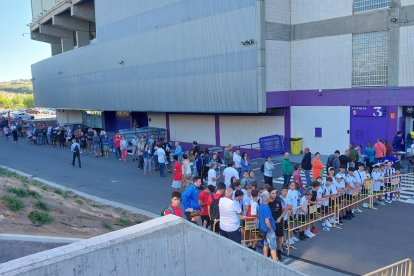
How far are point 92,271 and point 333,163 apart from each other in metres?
12.8

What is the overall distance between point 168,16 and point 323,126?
46.4 feet

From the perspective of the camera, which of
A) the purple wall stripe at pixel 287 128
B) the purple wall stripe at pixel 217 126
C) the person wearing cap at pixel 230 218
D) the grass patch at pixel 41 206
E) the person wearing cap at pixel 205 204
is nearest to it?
the person wearing cap at pixel 230 218

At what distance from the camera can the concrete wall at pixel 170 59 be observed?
2456cm

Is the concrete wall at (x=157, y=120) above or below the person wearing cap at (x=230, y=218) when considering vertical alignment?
above

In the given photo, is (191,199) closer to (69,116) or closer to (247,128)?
(247,128)

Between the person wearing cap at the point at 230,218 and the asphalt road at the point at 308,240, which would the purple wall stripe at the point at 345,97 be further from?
the person wearing cap at the point at 230,218

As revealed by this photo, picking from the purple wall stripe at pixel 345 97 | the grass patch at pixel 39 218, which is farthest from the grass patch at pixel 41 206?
the purple wall stripe at pixel 345 97

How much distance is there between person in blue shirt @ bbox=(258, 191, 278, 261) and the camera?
884cm

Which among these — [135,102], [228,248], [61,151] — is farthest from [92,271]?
[135,102]

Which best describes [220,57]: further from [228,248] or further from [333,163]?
[228,248]

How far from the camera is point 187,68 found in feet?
94.7

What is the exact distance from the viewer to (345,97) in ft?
75.1

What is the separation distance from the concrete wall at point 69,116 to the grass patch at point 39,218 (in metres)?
44.4

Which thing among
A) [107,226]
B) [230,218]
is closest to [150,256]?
[230,218]
